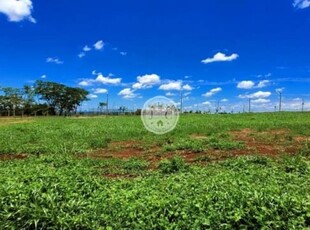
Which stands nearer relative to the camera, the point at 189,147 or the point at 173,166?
the point at 173,166

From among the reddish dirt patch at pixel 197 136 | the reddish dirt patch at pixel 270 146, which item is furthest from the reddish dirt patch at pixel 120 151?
the reddish dirt patch at pixel 270 146

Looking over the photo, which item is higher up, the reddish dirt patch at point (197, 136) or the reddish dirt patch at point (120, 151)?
the reddish dirt patch at point (197, 136)

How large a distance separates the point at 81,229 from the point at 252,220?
2371mm

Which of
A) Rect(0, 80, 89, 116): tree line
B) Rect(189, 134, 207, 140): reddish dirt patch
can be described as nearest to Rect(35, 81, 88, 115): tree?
Rect(0, 80, 89, 116): tree line

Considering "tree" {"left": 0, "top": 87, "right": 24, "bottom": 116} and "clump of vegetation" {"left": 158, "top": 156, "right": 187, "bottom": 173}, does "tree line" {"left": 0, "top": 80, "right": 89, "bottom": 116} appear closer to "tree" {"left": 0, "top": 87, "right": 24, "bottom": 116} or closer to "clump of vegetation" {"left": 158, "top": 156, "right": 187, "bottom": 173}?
"tree" {"left": 0, "top": 87, "right": 24, "bottom": 116}

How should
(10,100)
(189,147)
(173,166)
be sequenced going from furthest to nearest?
1. (10,100)
2. (189,147)
3. (173,166)

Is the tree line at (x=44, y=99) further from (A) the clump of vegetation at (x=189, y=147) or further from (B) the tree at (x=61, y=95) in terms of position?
(A) the clump of vegetation at (x=189, y=147)

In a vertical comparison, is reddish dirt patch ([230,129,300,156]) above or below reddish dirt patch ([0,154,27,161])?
above

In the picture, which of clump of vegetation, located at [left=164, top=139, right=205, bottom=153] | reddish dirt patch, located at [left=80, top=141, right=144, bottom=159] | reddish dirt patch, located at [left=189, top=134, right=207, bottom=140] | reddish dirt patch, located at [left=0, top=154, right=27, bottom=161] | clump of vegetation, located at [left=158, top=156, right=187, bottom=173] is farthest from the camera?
reddish dirt patch, located at [left=189, top=134, right=207, bottom=140]

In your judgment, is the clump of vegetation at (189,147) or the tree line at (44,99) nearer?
the clump of vegetation at (189,147)

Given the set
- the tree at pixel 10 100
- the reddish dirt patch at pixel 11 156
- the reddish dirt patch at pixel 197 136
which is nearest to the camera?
the reddish dirt patch at pixel 11 156

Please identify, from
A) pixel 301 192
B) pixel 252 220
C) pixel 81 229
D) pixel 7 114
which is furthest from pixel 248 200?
pixel 7 114

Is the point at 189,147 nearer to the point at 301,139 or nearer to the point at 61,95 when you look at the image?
the point at 301,139

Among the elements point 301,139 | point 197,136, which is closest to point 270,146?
point 301,139
